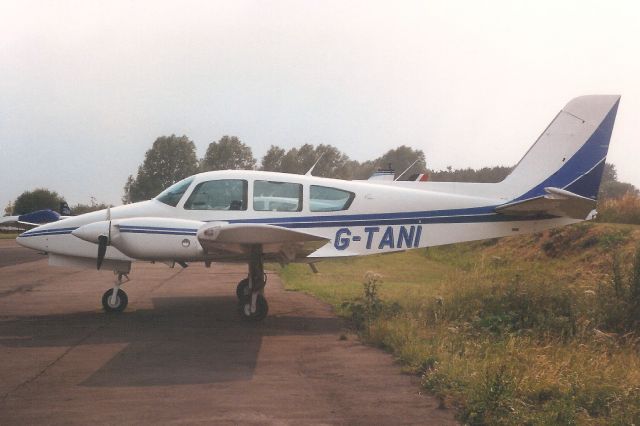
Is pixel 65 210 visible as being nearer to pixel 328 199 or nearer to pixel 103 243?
pixel 103 243

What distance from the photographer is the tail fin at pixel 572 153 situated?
12102 mm

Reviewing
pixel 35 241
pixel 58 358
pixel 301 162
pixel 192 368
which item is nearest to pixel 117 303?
pixel 35 241

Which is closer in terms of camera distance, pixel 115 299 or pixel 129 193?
pixel 115 299

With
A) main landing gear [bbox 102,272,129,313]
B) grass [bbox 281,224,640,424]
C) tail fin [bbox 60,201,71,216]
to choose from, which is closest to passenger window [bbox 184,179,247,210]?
main landing gear [bbox 102,272,129,313]

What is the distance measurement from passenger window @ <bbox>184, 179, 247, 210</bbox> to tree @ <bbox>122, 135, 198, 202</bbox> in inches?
994

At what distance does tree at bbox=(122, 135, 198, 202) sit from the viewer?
3731 cm

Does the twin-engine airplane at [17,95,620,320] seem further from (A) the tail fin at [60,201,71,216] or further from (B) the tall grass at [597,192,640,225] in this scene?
(A) the tail fin at [60,201,71,216]

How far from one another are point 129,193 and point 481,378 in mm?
36889

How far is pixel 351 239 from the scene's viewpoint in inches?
460

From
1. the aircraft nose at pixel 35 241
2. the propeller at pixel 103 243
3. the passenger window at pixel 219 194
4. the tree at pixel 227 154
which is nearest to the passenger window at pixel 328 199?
the passenger window at pixel 219 194

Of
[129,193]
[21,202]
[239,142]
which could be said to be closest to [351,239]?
[239,142]

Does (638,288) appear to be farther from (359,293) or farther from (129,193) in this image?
(129,193)

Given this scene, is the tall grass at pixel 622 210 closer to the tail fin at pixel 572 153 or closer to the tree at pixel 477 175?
the tail fin at pixel 572 153

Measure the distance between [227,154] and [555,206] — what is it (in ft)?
86.8
